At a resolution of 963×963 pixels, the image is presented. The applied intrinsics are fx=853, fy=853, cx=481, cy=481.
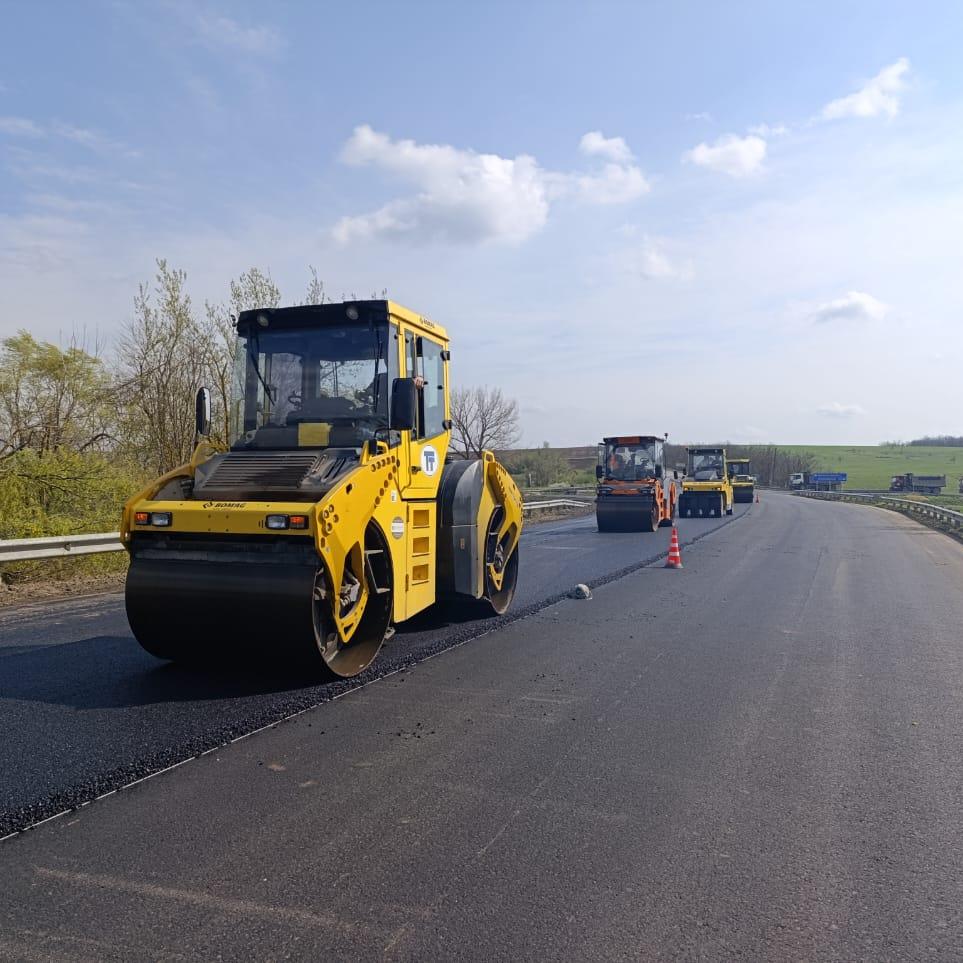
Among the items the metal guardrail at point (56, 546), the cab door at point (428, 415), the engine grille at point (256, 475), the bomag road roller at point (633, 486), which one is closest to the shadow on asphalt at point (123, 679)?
the engine grille at point (256, 475)

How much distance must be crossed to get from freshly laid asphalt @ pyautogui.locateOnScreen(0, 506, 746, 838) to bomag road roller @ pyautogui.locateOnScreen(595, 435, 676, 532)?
12.6 m

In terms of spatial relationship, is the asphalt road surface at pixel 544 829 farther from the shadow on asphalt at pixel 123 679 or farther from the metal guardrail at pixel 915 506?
the metal guardrail at pixel 915 506

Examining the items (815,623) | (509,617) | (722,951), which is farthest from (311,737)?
(815,623)

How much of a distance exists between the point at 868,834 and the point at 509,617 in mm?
5631

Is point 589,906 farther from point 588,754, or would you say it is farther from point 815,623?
point 815,623

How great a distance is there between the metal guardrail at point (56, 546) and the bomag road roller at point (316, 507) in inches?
174

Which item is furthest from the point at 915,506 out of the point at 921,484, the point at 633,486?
the point at 921,484

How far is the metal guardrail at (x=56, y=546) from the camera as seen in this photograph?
33.2 feet

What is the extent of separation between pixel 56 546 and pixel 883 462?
112977 millimetres

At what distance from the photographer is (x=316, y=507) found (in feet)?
18.3

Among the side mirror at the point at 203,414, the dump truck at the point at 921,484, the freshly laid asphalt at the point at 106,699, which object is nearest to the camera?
the freshly laid asphalt at the point at 106,699

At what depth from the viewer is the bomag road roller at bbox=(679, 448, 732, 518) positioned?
3014 cm

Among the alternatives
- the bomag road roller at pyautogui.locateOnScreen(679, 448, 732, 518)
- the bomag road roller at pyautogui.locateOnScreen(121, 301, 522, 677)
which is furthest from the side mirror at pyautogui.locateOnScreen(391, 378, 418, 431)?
the bomag road roller at pyautogui.locateOnScreen(679, 448, 732, 518)

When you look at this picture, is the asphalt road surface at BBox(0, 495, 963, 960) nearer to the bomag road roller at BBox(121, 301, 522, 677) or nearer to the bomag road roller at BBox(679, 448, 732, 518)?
the bomag road roller at BBox(121, 301, 522, 677)
